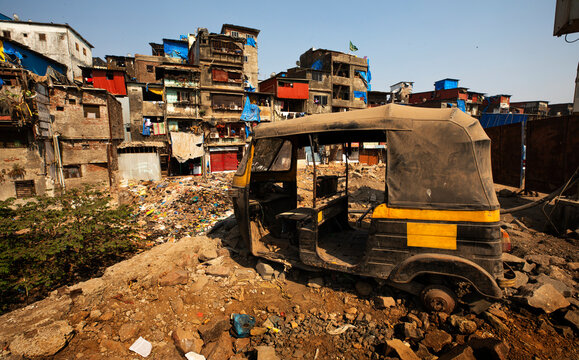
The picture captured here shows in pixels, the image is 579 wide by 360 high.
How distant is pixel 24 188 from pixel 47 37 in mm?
25758

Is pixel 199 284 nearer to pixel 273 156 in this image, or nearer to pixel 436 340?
pixel 273 156

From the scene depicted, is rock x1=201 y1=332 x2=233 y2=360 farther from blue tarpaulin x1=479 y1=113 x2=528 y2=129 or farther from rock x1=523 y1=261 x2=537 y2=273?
blue tarpaulin x1=479 y1=113 x2=528 y2=129

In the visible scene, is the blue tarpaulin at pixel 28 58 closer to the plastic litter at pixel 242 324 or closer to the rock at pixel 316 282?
the plastic litter at pixel 242 324

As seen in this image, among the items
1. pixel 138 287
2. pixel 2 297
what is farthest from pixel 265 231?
pixel 2 297

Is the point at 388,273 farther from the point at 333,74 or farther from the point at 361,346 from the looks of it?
the point at 333,74

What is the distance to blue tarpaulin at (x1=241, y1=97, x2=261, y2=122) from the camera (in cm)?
2838

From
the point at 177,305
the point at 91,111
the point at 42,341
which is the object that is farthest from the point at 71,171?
the point at 42,341

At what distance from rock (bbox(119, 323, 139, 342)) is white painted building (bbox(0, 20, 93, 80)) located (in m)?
40.0

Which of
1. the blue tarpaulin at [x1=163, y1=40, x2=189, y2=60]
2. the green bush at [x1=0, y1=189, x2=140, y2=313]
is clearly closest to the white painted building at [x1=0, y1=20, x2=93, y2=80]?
the blue tarpaulin at [x1=163, y1=40, x2=189, y2=60]

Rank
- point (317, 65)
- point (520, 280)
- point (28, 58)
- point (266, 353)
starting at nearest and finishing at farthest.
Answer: point (266, 353)
point (520, 280)
point (28, 58)
point (317, 65)

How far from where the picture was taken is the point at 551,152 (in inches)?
317

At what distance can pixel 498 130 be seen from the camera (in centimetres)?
1086

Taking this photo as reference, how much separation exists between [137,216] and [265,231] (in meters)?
8.94

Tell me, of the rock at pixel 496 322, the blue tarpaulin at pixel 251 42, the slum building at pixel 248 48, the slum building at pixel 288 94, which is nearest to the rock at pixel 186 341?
the rock at pixel 496 322
